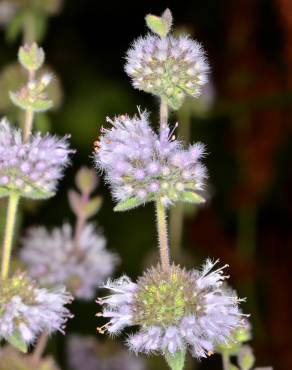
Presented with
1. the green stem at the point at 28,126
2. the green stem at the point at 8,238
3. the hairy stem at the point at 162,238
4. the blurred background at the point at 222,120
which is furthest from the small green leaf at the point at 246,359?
the blurred background at the point at 222,120

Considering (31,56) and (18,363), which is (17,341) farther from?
(31,56)

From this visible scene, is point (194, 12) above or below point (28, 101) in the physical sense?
above

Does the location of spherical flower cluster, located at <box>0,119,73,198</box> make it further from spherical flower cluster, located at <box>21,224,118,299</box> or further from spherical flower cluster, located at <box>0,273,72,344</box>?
spherical flower cluster, located at <box>21,224,118,299</box>

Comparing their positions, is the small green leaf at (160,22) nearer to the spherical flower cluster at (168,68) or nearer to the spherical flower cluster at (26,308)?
the spherical flower cluster at (168,68)

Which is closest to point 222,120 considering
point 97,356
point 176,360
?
point 97,356

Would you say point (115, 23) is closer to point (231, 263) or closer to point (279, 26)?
point (279, 26)

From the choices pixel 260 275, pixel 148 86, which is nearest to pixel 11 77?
pixel 148 86
